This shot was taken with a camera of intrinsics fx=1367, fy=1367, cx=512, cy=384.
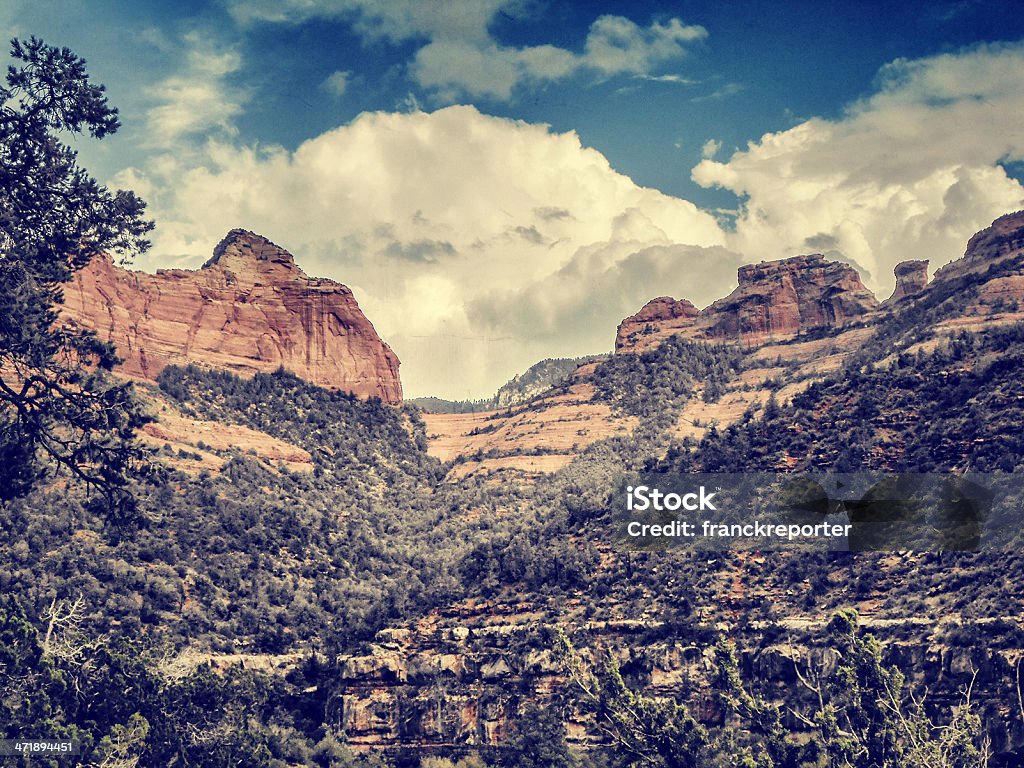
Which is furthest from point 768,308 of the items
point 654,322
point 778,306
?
point 654,322

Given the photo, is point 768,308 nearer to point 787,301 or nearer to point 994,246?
point 787,301

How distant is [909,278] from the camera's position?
137 metres

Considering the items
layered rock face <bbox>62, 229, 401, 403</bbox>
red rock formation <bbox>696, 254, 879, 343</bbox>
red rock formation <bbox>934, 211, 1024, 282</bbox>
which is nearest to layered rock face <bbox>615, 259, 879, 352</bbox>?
red rock formation <bbox>696, 254, 879, 343</bbox>

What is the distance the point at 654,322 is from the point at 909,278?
26.7m

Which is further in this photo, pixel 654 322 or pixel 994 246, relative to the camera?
pixel 654 322

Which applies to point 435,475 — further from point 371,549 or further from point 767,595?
point 767,595

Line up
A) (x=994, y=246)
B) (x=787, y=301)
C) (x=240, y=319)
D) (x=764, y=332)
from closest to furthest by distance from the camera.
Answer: (x=994, y=246) → (x=240, y=319) → (x=764, y=332) → (x=787, y=301)

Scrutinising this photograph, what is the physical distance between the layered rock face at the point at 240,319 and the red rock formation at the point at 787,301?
3621 centimetres

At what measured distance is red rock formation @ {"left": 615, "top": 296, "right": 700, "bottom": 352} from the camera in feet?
471

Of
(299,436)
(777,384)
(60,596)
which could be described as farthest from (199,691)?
(777,384)

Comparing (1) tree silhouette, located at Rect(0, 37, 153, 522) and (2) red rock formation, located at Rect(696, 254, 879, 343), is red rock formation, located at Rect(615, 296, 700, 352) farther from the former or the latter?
(1) tree silhouette, located at Rect(0, 37, 153, 522)

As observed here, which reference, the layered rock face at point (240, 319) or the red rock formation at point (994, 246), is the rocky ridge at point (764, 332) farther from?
the layered rock face at point (240, 319)

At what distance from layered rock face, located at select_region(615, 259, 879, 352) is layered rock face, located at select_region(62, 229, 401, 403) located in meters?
27.7

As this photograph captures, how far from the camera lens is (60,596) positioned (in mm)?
72812
